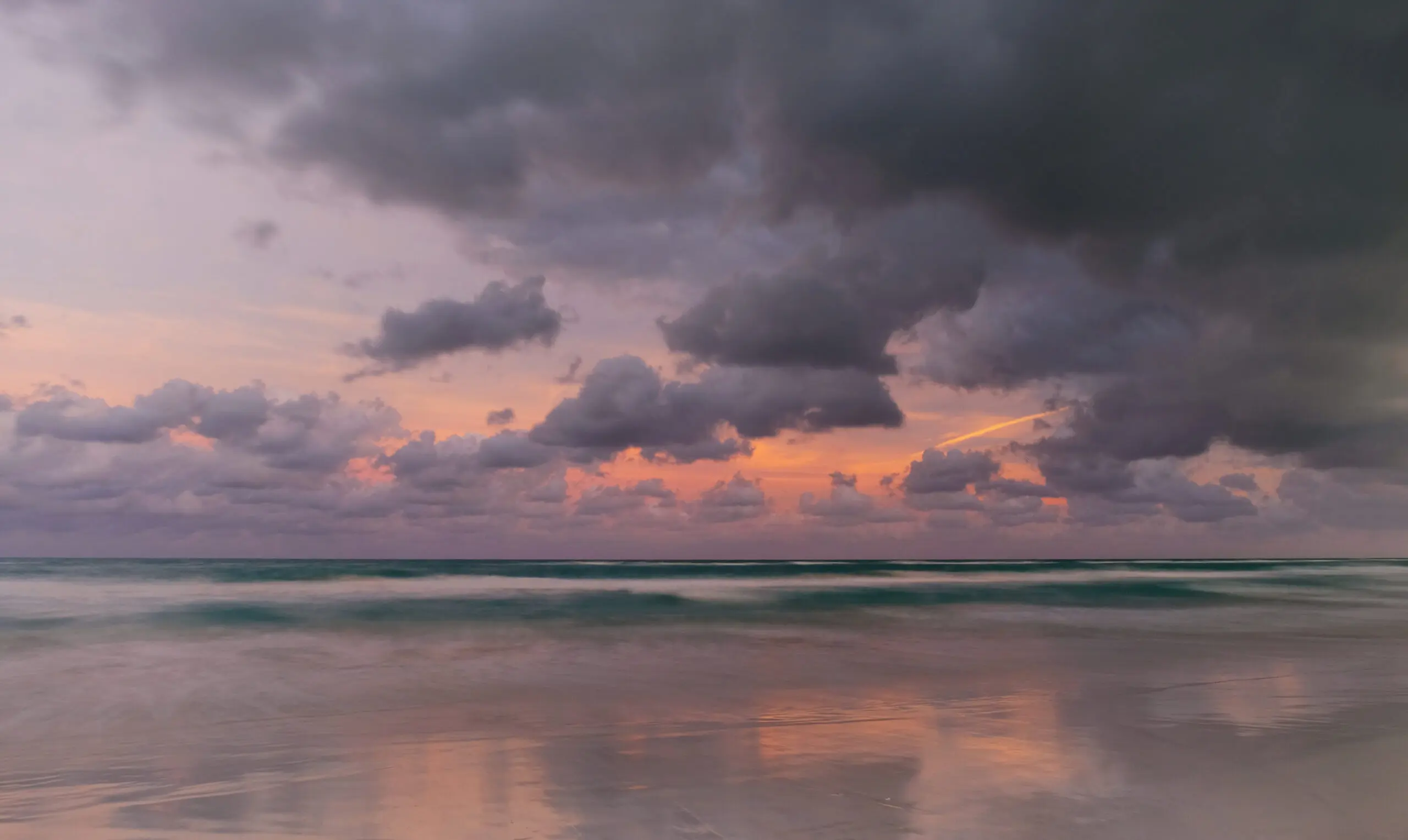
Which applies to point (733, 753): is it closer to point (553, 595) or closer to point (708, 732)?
point (708, 732)

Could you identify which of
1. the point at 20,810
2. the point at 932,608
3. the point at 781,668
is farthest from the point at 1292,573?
the point at 20,810

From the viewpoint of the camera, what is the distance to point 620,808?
7.15 metres

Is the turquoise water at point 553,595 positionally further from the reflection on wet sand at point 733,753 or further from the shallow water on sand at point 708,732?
the reflection on wet sand at point 733,753

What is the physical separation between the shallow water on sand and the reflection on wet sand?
44 mm

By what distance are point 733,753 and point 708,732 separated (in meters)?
1.27

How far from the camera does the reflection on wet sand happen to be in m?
6.87

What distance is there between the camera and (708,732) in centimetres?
1040

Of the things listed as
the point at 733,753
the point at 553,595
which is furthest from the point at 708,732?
the point at 553,595

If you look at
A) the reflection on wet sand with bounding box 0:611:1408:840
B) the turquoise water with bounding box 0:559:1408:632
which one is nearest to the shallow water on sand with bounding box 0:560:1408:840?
the reflection on wet sand with bounding box 0:611:1408:840

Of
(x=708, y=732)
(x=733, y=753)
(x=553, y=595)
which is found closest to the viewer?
(x=733, y=753)

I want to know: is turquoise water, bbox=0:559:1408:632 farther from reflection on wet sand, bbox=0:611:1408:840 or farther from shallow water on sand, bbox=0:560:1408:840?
reflection on wet sand, bbox=0:611:1408:840

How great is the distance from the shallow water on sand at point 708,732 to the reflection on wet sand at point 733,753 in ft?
0.15

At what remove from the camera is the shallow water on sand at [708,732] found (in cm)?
696

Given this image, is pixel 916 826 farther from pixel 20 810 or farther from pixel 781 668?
pixel 781 668
